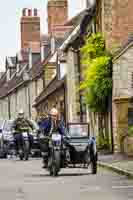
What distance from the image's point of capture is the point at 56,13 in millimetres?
68438

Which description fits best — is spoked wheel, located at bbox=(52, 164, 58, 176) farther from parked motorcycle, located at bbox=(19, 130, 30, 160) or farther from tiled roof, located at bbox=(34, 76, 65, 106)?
tiled roof, located at bbox=(34, 76, 65, 106)

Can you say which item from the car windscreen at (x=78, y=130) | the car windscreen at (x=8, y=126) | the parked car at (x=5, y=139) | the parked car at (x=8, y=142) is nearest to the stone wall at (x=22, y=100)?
the car windscreen at (x=8, y=126)

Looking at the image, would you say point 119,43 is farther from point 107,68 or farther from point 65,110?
point 65,110

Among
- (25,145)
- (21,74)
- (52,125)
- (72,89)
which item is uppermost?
(21,74)

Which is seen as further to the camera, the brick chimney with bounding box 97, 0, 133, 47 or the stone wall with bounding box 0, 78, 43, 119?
the stone wall with bounding box 0, 78, 43, 119

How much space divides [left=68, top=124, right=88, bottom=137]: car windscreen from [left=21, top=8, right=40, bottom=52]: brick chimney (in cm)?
5563

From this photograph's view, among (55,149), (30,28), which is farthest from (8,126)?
(30,28)

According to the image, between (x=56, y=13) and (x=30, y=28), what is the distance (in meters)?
13.4

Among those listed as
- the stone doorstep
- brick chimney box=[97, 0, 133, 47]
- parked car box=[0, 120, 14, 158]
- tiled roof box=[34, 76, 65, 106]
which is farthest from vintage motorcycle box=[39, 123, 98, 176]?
tiled roof box=[34, 76, 65, 106]

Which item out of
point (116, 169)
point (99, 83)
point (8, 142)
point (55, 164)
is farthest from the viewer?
point (8, 142)

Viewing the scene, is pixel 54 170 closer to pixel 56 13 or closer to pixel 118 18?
pixel 118 18

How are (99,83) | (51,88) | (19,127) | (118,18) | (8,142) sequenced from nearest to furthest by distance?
(19,127) → (99,83) → (8,142) → (118,18) → (51,88)

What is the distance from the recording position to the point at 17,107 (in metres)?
86.9

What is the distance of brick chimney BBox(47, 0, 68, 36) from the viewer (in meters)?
67.8
